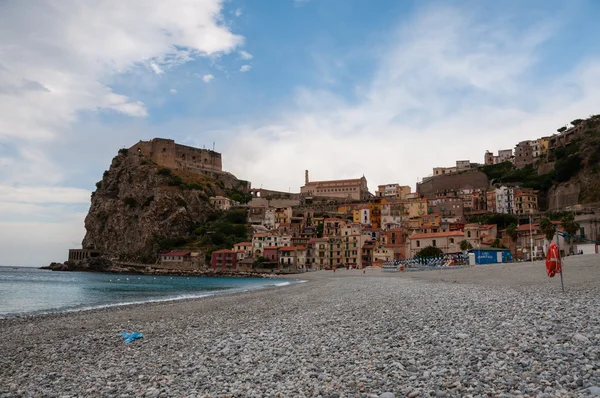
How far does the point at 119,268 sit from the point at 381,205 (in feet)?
215

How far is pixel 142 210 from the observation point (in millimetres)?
117125

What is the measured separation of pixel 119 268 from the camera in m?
111

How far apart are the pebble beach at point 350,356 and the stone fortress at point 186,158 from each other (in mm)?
128826

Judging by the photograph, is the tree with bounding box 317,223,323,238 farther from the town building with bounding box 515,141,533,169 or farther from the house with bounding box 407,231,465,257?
the town building with bounding box 515,141,533,169

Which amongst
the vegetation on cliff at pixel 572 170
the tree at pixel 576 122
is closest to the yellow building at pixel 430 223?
the vegetation on cliff at pixel 572 170

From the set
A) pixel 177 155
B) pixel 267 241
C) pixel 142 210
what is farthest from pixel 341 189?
pixel 142 210

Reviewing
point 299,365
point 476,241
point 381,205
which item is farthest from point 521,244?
point 299,365

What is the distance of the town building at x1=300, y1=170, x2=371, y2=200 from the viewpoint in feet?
454

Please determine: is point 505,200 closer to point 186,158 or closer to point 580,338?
point 580,338

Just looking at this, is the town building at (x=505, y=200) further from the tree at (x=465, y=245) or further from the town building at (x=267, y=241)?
the town building at (x=267, y=241)

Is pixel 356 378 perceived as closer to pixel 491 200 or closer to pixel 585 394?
pixel 585 394

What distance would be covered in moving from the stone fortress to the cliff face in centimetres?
548

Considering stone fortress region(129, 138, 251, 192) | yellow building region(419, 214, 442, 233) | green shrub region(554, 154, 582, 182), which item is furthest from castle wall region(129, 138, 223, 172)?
green shrub region(554, 154, 582, 182)

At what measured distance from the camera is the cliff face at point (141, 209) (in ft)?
371
